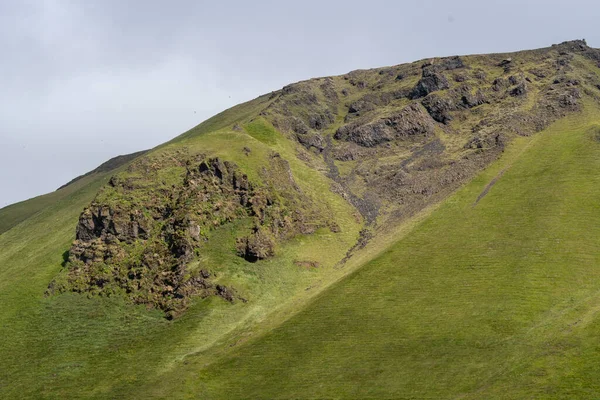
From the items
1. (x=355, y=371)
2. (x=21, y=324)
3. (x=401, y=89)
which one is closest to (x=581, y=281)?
(x=355, y=371)

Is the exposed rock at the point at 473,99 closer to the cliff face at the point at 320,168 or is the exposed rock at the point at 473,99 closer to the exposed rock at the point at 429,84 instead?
the cliff face at the point at 320,168

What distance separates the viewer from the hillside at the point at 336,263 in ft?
235

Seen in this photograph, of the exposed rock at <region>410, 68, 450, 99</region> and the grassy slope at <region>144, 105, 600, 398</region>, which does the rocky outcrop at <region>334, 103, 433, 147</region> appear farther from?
the grassy slope at <region>144, 105, 600, 398</region>

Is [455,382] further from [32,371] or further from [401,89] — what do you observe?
[401,89]

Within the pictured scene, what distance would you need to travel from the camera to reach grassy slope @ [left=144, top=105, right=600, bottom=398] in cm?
6300

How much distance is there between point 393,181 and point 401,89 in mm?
54241

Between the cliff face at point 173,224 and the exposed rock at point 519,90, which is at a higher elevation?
the exposed rock at point 519,90

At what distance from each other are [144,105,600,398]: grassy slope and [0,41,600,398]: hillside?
13.7 inches

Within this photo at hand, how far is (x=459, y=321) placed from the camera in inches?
2995

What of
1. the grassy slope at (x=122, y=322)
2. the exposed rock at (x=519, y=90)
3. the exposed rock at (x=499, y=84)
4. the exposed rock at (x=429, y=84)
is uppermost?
the exposed rock at (x=429, y=84)

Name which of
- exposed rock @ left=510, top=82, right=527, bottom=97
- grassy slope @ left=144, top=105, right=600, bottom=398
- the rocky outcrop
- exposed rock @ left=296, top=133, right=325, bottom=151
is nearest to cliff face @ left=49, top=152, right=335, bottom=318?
grassy slope @ left=144, top=105, right=600, bottom=398

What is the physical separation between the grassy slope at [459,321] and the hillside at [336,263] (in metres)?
0.35

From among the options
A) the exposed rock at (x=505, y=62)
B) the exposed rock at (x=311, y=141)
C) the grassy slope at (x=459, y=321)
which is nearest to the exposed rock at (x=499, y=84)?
the exposed rock at (x=505, y=62)

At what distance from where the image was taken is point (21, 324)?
3868 inches
